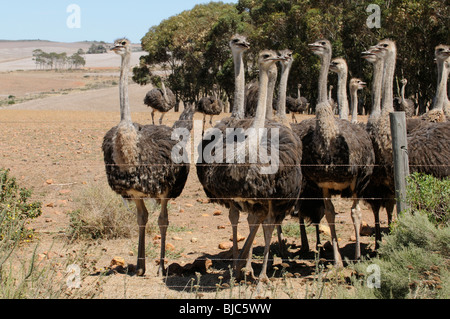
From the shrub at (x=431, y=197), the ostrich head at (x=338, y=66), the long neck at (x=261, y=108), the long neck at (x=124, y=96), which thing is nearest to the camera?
the shrub at (x=431, y=197)

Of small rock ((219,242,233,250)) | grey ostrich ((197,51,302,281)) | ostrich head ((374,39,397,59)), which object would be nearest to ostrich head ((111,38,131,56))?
grey ostrich ((197,51,302,281))

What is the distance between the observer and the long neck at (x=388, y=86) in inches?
260

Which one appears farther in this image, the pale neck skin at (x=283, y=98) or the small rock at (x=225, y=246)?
the small rock at (x=225, y=246)

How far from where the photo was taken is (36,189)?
998 centimetres

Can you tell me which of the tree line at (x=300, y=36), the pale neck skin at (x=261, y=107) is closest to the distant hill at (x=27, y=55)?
the tree line at (x=300, y=36)

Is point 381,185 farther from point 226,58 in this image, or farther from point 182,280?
point 226,58

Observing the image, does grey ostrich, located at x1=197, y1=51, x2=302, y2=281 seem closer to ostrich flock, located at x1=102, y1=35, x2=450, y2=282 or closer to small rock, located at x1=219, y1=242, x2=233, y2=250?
ostrich flock, located at x1=102, y1=35, x2=450, y2=282

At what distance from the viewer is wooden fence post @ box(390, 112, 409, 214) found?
5.39 meters

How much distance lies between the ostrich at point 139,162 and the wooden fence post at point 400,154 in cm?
227

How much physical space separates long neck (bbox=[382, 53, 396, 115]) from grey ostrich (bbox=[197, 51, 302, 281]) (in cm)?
134

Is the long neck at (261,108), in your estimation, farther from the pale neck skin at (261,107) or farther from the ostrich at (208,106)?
the ostrich at (208,106)

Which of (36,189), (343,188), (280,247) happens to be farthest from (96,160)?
(343,188)

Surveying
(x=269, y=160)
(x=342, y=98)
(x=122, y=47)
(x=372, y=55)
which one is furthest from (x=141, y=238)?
(x=342, y=98)
